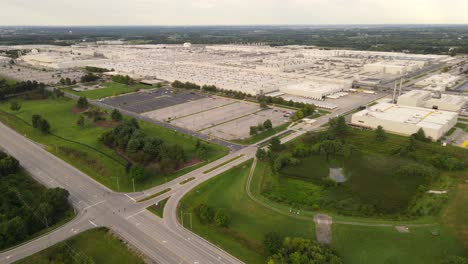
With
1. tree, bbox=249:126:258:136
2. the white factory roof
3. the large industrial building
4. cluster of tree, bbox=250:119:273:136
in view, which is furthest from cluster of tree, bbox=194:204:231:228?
the large industrial building

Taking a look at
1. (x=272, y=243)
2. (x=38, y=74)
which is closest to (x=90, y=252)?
(x=272, y=243)

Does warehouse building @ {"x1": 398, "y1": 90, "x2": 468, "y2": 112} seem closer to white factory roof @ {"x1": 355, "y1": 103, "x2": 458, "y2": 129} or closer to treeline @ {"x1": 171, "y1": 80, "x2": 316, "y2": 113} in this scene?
white factory roof @ {"x1": 355, "y1": 103, "x2": 458, "y2": 129}

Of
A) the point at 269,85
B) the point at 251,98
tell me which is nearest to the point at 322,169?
the point at 251,98

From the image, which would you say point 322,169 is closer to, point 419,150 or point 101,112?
point 419,150

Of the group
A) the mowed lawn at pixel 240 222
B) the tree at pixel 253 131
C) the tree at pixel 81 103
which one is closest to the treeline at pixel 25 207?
the mowed lawn at pixel 240 222

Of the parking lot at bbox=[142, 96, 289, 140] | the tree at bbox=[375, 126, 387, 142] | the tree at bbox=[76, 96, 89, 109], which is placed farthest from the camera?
the tree at bbox=[76, 96, 89, 109]
